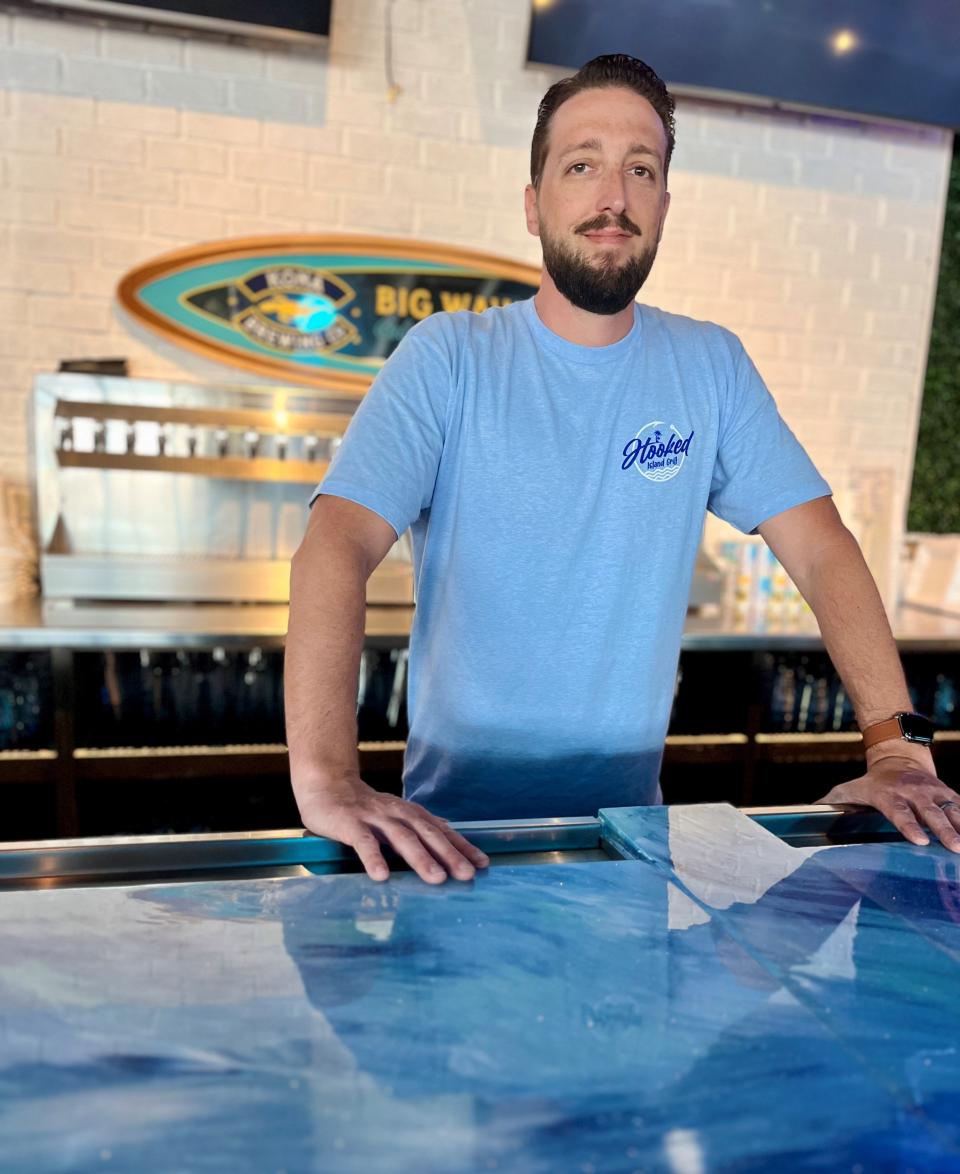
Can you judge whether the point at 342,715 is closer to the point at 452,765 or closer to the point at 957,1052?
the point at 452,765

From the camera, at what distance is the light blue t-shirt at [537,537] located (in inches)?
56.2

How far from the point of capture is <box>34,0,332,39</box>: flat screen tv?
278cm

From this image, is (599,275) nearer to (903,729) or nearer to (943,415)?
(903,729)

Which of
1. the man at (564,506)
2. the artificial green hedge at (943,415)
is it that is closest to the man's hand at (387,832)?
the man at (564,506)

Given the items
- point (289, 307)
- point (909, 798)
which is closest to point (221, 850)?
point (909, 798)

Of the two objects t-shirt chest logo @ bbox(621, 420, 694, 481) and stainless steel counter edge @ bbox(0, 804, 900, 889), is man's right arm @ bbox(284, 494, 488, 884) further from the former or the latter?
t-shirt chest logo @ bbox(621, 420, 694, 481)

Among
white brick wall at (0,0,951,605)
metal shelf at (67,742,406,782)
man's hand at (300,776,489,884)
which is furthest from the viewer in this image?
white brick wall at (0,0,951,605)

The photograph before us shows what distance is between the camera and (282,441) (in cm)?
295

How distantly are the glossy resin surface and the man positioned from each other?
1.60ft

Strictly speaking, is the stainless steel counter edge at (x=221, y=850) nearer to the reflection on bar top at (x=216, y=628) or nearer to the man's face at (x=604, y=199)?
the man's face at (x=604, y=199)

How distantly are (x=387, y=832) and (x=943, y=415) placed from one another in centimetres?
349

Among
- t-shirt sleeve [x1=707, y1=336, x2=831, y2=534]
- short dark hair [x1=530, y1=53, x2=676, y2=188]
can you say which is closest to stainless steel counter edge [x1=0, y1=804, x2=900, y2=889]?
t-shirt sleeve [x1=707, y1=336, x2=831, y2=534]

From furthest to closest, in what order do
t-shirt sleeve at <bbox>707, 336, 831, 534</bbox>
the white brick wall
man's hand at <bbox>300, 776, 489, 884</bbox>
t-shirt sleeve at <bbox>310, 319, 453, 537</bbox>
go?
the white brick wall, t-shirt sleeve at <bbox>707, 336, 831, 534</bbox>, t-shirt sleeve at <bbox>310, 319, 453, 537</bbox>, man's hand at <bbox>300, 776, 489, 884</bbox>

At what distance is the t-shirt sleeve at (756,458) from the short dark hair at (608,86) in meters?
0.36
